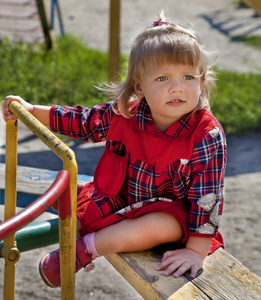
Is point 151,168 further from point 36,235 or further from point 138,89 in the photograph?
point 36,235

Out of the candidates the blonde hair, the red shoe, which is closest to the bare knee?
the red shoe

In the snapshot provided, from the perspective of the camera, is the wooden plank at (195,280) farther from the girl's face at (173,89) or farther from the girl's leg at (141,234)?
the girl's face at (173,89)

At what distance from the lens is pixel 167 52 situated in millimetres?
1746

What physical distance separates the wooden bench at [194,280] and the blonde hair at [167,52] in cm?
52

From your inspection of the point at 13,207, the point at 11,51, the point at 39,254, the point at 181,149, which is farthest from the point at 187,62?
the point at 11,51

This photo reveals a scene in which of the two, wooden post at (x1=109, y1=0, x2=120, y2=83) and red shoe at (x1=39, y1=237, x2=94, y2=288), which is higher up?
wooden post at (x1=109, y1=0, x2=120, y2=83)

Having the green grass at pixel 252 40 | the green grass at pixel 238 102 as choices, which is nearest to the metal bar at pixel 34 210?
the green grass at pixel 238 102

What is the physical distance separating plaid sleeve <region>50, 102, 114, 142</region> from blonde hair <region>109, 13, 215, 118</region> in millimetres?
99

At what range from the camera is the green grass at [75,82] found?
15.3ft

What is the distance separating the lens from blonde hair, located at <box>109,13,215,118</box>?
1.75m

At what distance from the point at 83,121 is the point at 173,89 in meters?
0.45

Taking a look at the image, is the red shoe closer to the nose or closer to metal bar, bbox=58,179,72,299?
metal bar, bbox=58,179,72,299

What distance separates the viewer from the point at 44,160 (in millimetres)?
3836

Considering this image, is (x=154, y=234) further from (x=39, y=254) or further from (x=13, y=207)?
(x=39, y=254)
